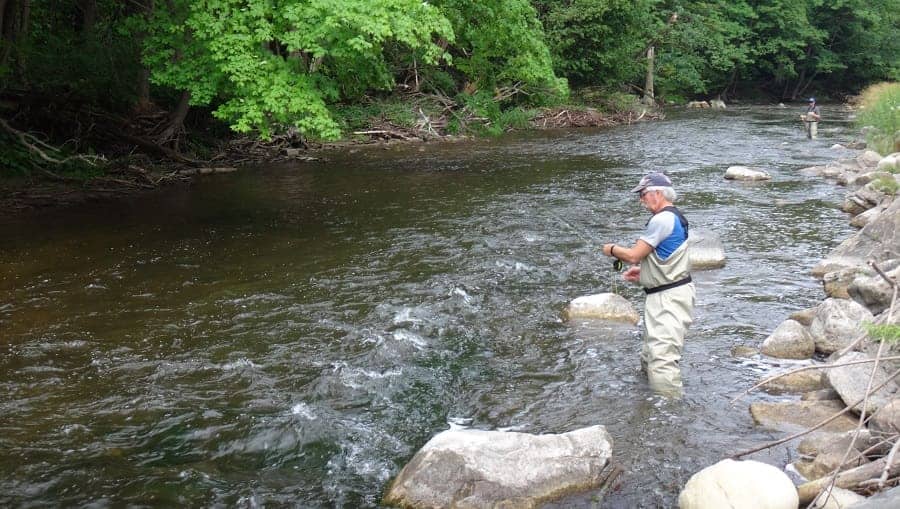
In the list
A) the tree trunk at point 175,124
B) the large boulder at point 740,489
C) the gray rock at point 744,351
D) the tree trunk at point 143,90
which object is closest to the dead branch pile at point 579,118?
the tree trunk at point 175,124

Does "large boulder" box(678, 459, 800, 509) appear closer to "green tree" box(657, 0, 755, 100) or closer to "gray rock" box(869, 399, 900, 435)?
"gray rock" box(869, 399, 900, 435)

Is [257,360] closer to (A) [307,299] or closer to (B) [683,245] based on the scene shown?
(A) [307,299]

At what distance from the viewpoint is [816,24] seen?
46.6 m

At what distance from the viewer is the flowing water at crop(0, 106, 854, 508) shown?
5160mm

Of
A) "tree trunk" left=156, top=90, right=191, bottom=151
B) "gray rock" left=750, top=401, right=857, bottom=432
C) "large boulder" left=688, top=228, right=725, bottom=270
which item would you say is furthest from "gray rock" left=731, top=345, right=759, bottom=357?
"tree trunk" left=156, top=90, right=191, bottom=151

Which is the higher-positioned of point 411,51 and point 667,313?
point 411,51

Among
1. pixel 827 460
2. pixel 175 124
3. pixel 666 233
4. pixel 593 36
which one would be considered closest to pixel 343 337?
pixel 666 233

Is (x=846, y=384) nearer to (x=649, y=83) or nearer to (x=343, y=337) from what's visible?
(x=343, y=337)

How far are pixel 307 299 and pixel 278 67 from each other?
4.19 meters

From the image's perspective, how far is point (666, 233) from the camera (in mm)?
5883

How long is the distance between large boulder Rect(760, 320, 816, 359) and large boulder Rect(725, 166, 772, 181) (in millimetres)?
9934

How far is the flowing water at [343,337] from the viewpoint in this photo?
16.9ft

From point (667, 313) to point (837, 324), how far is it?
1.86m

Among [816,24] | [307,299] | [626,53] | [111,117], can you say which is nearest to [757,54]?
[816,24]
